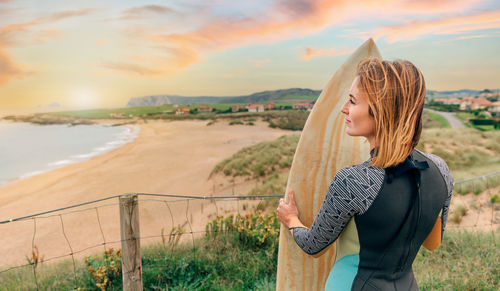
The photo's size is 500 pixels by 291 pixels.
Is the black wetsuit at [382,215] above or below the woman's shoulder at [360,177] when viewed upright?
below

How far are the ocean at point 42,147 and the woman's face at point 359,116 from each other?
70.2 feet

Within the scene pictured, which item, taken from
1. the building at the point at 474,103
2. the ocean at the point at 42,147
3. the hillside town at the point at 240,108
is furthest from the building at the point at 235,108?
the building at the point at 474,103

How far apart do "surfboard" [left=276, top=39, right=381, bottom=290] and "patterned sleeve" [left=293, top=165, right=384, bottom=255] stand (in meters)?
0.49

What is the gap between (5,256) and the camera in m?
8.02

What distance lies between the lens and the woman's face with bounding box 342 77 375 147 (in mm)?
964

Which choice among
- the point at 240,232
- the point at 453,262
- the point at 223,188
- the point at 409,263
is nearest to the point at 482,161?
the point at 223,188

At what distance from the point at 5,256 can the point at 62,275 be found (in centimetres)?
672

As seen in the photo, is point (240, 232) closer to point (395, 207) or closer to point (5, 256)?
point (395, 207)

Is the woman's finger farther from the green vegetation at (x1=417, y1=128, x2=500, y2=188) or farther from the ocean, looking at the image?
the ocean

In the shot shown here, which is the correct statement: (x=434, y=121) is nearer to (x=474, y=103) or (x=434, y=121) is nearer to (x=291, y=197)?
(x=474, y=103)

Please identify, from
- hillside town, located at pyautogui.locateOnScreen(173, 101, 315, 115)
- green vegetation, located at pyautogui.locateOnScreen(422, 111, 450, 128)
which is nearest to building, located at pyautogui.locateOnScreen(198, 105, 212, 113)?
hillside town, located at pyautogui.locateOnScreen(173, 101, 315, 115)

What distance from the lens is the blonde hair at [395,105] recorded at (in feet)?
2.90

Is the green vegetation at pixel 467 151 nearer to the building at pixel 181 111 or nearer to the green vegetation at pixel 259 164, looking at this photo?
the green vegetation at pixel 259 164

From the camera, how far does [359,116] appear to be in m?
0.98
